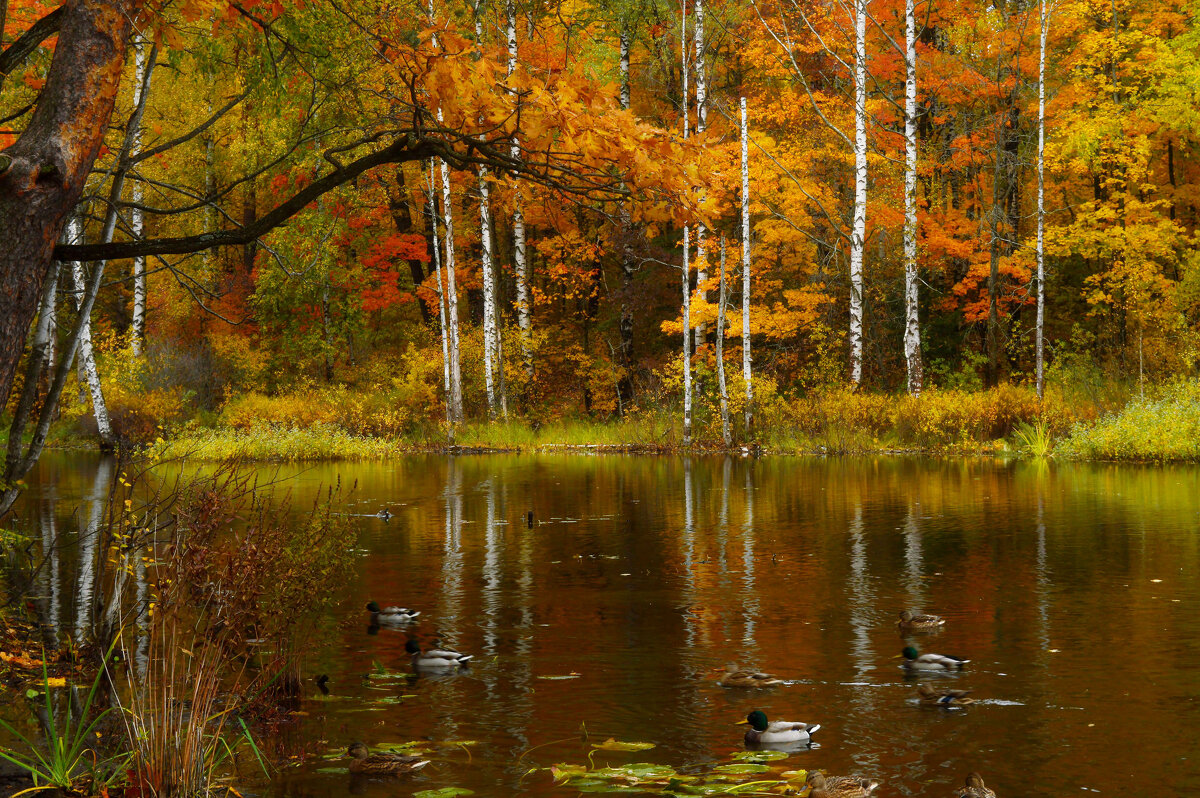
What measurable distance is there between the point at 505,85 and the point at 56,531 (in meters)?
12.1

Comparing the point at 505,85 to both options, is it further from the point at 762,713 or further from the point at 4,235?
the point at 762,713

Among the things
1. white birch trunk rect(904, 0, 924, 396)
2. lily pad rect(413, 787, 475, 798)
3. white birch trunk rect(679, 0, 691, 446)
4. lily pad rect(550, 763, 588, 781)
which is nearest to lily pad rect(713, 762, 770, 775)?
lily pad rect(550, 763, 588, 781)

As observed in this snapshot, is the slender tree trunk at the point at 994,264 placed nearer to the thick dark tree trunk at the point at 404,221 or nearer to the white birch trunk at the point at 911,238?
the white birch trunk at the point at 911,238

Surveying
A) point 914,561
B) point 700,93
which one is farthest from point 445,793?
point 700,93

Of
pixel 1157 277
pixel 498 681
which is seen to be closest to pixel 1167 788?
pixel 498 681

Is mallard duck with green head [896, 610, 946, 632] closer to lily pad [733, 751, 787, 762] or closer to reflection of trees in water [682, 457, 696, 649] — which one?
reflection of trees in water [682, 457, 696, 649]

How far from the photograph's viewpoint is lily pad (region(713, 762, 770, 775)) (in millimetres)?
6219

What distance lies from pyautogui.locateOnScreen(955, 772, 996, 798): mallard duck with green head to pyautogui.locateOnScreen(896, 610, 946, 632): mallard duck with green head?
3.81 metres

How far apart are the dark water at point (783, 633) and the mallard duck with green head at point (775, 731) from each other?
0.39 ft

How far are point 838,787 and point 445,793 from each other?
1957 mm

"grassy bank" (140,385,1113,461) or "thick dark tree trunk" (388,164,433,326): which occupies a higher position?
"thick dark tree trunk" (388,164,433,326)

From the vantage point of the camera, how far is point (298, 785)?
6.17m

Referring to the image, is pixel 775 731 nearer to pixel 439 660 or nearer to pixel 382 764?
pixel 382 764

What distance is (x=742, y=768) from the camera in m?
6.27
